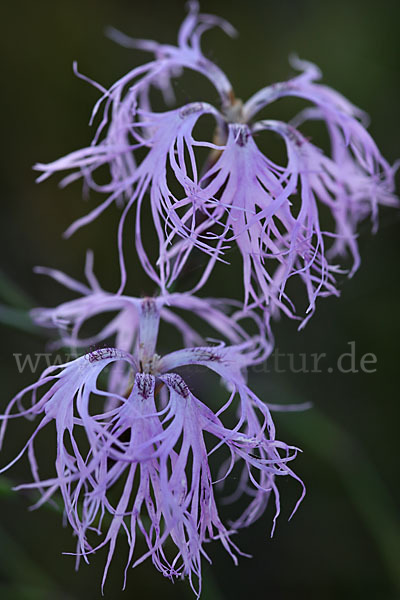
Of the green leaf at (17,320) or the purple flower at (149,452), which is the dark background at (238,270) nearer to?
the green leaf at (17,320)

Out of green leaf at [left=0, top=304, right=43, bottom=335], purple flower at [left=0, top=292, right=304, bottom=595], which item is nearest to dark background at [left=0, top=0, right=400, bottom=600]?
green leaf at [left=0, top=304, right=43, bottom=335]

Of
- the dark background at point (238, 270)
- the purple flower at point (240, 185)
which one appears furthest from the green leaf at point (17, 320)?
the dark background at point (238, 270)

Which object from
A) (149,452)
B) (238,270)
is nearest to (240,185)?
(149,452)

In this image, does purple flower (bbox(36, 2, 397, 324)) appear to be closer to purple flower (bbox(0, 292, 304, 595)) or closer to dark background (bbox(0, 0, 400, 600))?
purple flower (bbox(0, 292, 304, 595))

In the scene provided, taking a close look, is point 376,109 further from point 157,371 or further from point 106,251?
point 157,371

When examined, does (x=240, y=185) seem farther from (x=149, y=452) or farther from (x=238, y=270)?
(x=238, y=270)

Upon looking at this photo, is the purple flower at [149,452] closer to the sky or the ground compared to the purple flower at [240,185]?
closer to the ground

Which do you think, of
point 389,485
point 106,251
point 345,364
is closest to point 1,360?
point 106,251

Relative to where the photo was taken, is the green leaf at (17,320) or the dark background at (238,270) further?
the dark background at (238,270)
